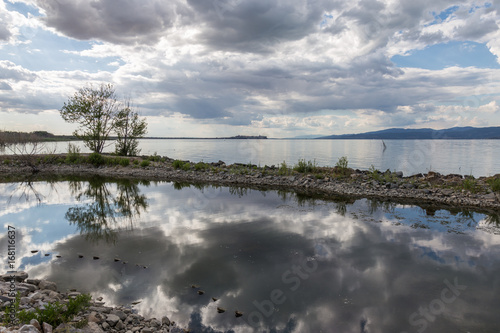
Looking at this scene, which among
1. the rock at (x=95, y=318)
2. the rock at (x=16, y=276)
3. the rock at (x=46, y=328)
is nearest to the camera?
the rock at (x=46, y=328)

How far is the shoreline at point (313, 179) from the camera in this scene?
17.2 meters

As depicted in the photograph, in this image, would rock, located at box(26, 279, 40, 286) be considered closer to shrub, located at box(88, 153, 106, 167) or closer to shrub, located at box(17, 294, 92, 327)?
shrub, located at box(17, 294, 92, 327)

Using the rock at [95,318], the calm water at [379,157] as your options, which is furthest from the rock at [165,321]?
the calm water at [379,157]

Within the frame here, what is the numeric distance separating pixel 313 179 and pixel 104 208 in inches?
572

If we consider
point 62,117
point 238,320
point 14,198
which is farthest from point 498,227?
point 62,117

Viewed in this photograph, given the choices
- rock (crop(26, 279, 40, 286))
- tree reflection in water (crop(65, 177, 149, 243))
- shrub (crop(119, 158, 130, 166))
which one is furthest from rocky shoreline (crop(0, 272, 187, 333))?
shrub (crop(119, 158, 130, 166))

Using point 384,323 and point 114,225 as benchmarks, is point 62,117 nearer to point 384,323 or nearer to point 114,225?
point 114,225

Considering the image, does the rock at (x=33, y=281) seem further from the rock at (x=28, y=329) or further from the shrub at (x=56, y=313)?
the rock at (x=28, y=329)

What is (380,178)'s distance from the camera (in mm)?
21234

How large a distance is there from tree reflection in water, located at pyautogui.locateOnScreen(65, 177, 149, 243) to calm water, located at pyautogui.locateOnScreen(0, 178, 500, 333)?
93mm

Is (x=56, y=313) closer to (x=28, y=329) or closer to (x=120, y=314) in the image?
(x=28, y=329)

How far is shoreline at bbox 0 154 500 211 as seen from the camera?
17.2 meters

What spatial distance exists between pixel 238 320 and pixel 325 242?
5123 mm

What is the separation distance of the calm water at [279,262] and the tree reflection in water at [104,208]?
0.30 ft
